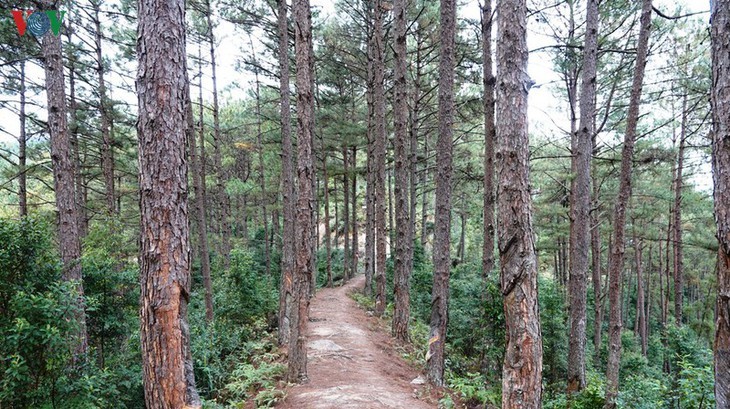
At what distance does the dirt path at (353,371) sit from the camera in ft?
17.0

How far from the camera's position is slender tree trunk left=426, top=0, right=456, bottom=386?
620cm

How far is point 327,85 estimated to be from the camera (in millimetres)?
17125

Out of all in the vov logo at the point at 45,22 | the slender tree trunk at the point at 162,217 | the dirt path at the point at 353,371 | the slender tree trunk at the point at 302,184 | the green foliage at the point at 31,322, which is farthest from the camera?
the vov logo at the point at 45,22

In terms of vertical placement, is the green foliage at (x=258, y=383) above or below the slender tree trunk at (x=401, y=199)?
below

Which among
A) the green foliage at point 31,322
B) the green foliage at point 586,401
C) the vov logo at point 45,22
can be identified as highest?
the vov logo at point 45,22

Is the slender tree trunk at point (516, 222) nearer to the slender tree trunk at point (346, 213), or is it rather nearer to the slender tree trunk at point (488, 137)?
the slender tree trunk at point (488, 137)

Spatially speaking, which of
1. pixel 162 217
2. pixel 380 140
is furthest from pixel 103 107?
pixel 162 217

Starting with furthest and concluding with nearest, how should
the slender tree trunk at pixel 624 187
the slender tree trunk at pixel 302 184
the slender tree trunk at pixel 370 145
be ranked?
the slender tree trunk at pixel 370 145 < the slender tree trunk at pixel 624 187 < the slender tree trunk at pixel 302 184

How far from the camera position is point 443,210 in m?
6.43

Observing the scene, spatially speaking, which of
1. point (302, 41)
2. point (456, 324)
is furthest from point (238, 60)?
point (456, 324)

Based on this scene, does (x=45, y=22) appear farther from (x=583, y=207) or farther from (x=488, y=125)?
(x=583, y=207)

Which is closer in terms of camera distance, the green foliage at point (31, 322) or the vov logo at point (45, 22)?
the green foliage at point (31, 322)

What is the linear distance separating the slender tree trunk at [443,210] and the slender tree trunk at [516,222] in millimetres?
2771

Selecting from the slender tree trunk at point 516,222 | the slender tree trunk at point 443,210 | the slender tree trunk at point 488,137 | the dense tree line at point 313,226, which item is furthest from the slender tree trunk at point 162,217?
the slender tree trunk at point 488,137
